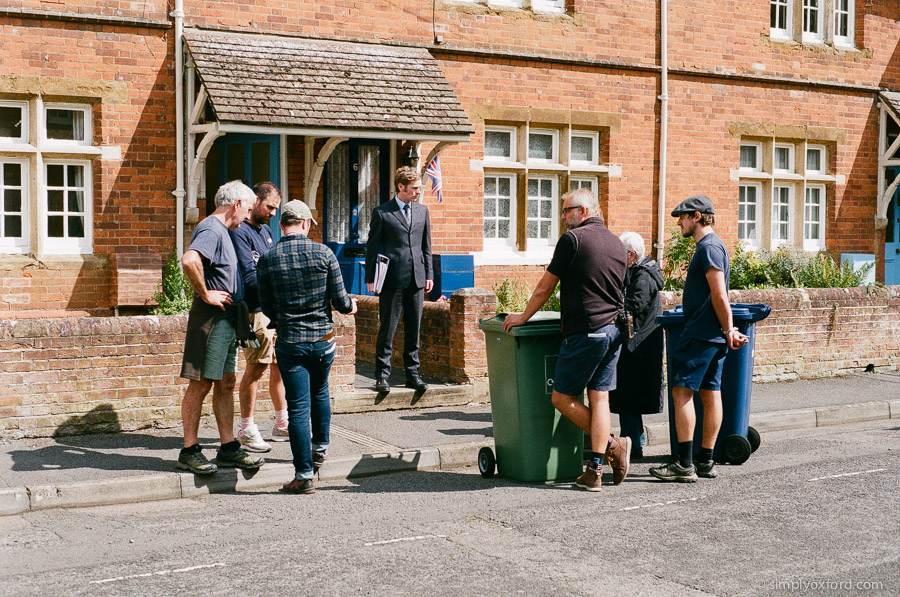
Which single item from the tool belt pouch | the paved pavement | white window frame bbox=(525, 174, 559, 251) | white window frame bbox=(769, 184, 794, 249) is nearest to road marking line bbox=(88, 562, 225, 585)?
the paved pavement

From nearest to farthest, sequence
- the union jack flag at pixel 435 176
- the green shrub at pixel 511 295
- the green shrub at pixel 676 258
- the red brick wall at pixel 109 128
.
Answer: the red brick wall at pixel 109 128
the green shrub at pixel 511 295
the union jack flag at pixel 435 176
the green shrub at pixel 676 258

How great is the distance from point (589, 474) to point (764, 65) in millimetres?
11428

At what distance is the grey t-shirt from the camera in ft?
24.3

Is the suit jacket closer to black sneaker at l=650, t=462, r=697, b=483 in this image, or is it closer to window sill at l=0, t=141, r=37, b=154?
black sneaker at l=650, t=462, r=697, b=483

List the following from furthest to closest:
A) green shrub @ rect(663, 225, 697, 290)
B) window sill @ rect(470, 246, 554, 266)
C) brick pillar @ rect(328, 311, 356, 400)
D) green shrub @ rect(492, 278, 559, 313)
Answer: green shrub @ rect(663, 225, 697, 290) → window sill @ rect(470, 246, 554, 266) → green shrub @ rect(492, 278, 559, 313) → brick pillar @ rect(328, 311, 356, 400)

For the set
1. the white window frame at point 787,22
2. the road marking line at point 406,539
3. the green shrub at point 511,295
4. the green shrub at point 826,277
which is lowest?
the road marking line at point 406,539

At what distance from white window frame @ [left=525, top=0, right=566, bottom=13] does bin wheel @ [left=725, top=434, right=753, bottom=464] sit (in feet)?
27.5

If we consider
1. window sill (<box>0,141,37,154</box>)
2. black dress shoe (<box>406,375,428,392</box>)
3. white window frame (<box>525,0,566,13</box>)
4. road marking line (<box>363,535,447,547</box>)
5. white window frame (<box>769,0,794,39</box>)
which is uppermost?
white window frame (<box>769,0,794,39</box>)

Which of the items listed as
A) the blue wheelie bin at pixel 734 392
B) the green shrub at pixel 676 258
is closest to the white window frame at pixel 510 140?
the green shrub at pixel 676 258

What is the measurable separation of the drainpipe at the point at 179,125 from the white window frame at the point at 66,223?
0.97 meters

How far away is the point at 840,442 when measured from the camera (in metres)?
9.47

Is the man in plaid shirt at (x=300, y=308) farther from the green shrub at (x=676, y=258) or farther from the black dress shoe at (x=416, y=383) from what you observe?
the green shrub at (x=676, y=258)

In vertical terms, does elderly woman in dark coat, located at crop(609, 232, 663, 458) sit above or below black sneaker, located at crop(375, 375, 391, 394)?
above

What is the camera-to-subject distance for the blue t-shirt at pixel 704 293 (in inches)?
300
